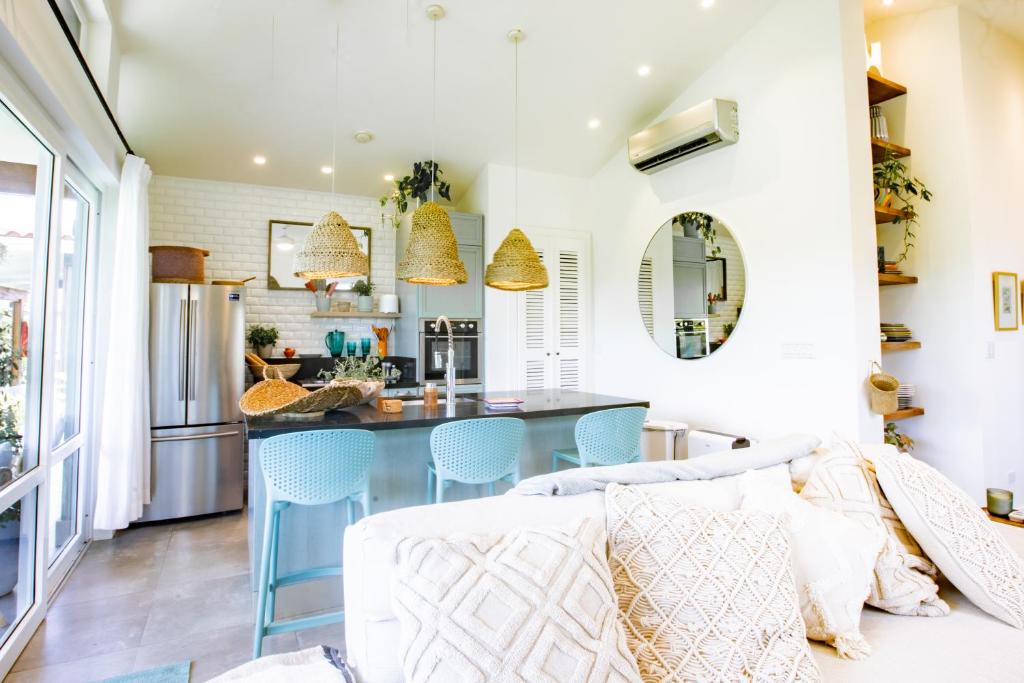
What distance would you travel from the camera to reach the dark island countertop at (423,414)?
89.0 inches

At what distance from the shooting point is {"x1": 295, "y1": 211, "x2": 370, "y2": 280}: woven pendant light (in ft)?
8.74

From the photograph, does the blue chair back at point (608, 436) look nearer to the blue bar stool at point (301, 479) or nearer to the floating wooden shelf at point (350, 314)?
the blue bar stool at point (301, 479)

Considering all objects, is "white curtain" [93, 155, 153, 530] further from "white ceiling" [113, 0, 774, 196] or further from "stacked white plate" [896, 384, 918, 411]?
"stacked white plate" [896, 384, 918, 411]

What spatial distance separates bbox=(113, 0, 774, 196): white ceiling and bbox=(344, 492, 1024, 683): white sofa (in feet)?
10.3

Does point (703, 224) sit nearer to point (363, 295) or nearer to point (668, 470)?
point (668, 470)

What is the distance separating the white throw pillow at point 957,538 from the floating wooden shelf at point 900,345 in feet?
7.34

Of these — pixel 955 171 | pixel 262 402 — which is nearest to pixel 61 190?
pixel 262 402

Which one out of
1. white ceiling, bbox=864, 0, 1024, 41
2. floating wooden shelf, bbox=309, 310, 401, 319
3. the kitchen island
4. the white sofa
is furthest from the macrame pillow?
white ceiling, bbox=864, 0, 1024, 41

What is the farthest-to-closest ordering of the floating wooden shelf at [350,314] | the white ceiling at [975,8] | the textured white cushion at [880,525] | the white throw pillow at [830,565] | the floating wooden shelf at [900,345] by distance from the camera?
the floating wooden shelf at [350,314] → the white ceiling at [975,8] → the floating wooden shelf at [900,345] → the textured white cushion at [880,525] → the white throw pillow at [830,565]

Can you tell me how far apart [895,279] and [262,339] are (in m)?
5.09

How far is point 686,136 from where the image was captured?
3809 mm

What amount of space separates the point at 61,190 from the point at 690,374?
403 centimetres

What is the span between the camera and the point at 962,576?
139 cm

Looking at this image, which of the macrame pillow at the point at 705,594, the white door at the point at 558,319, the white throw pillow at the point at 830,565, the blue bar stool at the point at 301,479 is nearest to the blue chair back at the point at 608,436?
the blue bar stool at the point at 301,479
